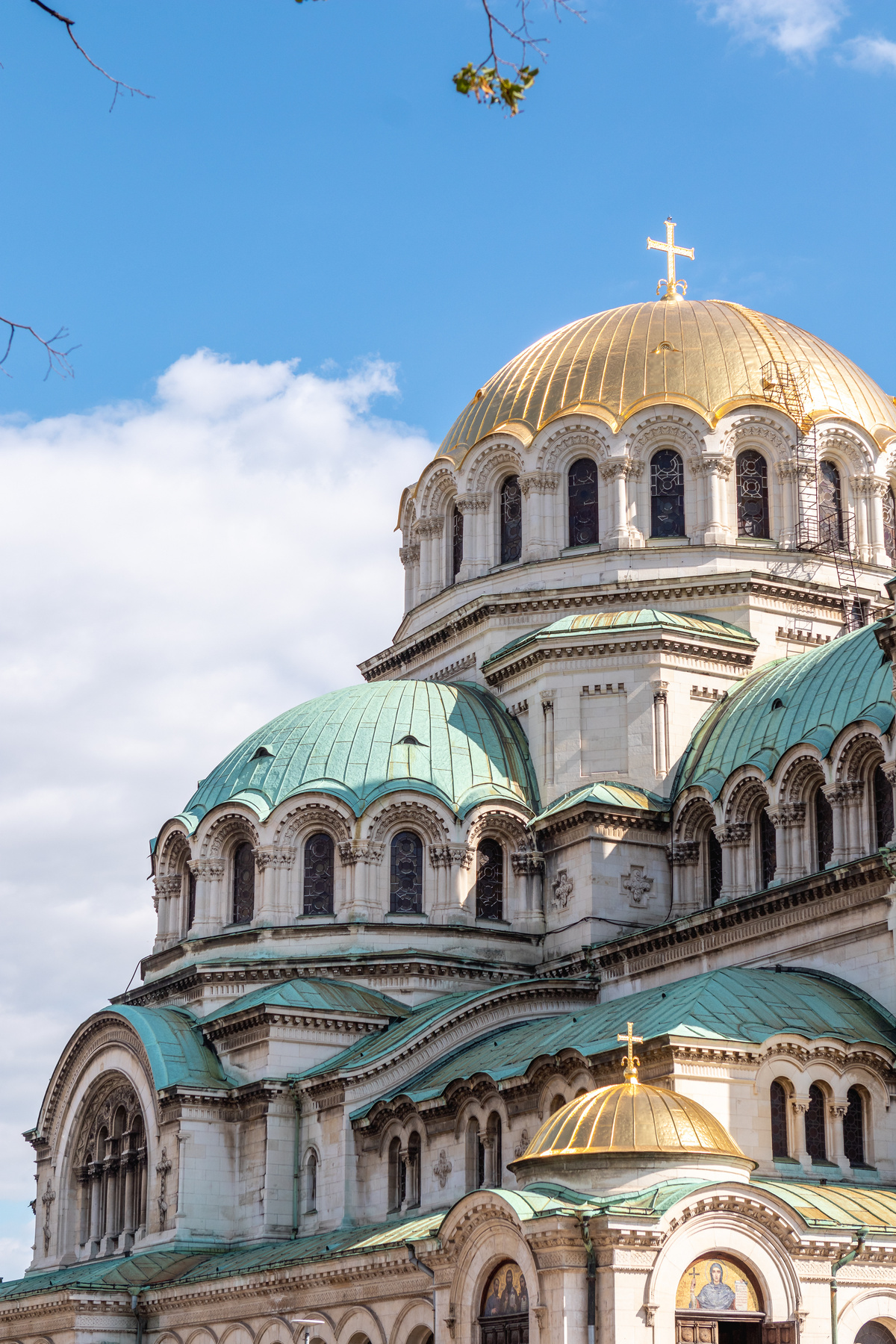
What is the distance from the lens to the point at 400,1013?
1485 inches

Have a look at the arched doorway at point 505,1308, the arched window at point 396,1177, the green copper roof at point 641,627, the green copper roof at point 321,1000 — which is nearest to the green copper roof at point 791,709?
the green copper roof at point 641,627

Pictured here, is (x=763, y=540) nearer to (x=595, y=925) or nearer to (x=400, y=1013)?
(x=595, y=925)

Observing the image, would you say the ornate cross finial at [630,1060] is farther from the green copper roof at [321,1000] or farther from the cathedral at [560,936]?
the green copper roof at [321,1000]

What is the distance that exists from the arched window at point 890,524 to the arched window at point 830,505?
122 cm

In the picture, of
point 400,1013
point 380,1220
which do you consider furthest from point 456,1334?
point 400,1013

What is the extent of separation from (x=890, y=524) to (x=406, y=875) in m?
13.0

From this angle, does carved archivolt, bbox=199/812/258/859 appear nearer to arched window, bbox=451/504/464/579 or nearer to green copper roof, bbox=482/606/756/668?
green copper roof, bbox=482/606/756/668

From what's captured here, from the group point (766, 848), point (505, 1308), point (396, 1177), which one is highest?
point (766, 848)

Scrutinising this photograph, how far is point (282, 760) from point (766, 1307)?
18399 millimetres

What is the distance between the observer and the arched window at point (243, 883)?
4044 centimetres

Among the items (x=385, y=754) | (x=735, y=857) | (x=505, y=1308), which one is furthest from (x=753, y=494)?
(x=505, y=1308)

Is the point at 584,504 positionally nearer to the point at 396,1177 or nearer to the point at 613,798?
the point at 613,798

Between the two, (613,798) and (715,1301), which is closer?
(715,1301)

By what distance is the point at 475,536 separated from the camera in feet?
146
